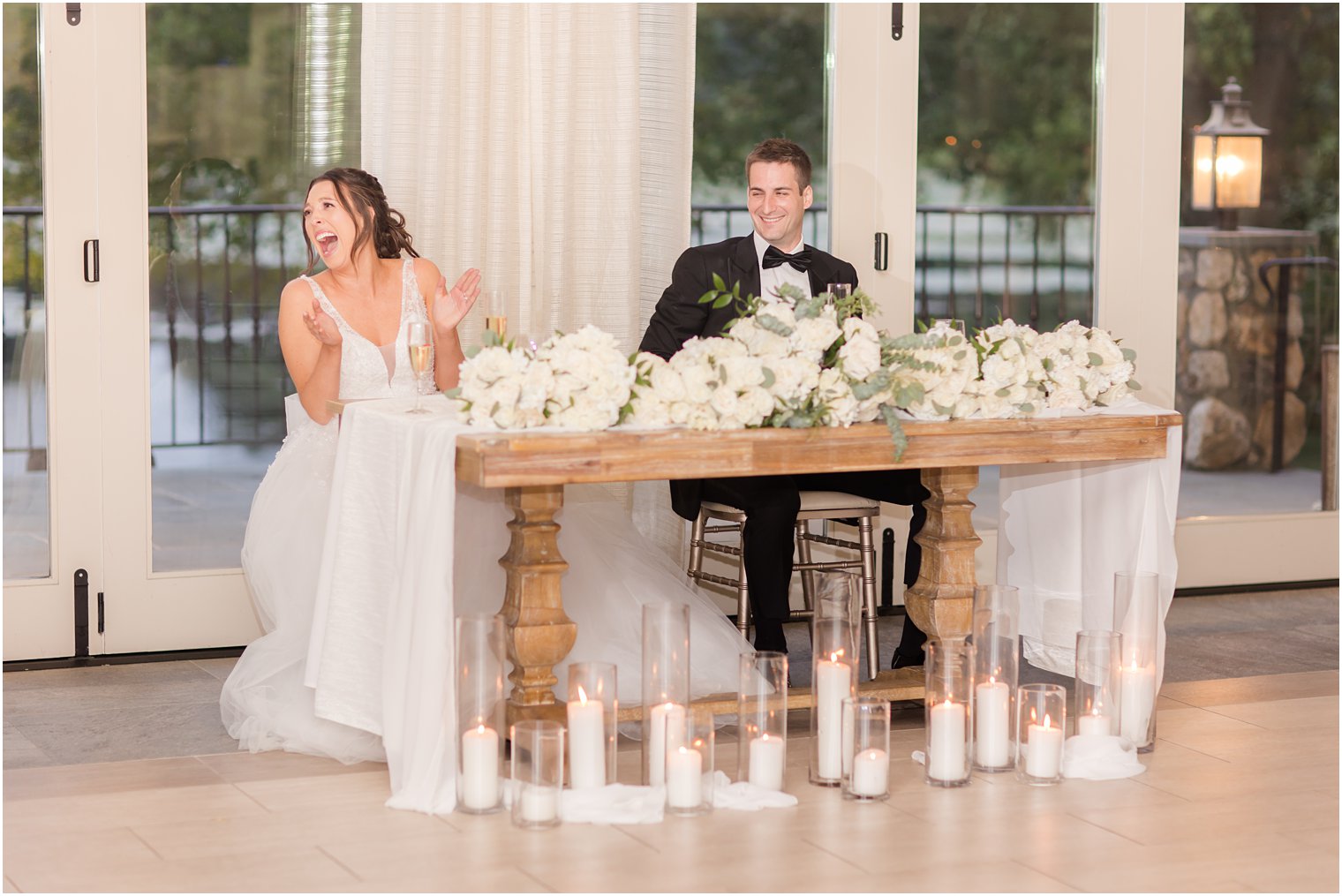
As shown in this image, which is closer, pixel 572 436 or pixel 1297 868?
pixel 1297 868

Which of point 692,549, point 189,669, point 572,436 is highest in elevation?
point 572,436

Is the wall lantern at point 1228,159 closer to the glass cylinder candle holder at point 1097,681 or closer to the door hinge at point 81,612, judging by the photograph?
the glass cylinder candle holder at point 1097,681

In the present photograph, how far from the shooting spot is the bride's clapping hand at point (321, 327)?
3.85 meters

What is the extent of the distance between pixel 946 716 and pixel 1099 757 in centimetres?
37

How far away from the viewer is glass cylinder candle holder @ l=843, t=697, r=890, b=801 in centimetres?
321

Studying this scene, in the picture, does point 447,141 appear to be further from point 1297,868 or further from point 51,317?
point 1297,868

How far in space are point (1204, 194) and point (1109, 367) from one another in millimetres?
2039

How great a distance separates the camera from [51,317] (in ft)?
14.4

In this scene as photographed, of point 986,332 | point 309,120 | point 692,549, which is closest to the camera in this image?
point 986,332

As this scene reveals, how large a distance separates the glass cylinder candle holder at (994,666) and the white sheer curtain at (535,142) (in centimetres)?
A: 144

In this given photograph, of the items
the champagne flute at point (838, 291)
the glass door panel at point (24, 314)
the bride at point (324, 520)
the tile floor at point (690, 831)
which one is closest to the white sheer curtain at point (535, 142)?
the bride at point (324, 520)

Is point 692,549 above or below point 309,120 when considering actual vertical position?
below

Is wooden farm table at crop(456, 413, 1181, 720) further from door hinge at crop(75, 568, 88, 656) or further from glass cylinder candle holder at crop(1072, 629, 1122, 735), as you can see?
door hinge at crop(75, 568, 88, 656)

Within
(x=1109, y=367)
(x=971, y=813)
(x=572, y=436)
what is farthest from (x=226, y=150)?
(x=971, y=813)
